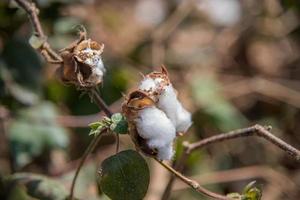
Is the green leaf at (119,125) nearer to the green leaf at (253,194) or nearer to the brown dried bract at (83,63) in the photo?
the brown dried bract at (83,63)

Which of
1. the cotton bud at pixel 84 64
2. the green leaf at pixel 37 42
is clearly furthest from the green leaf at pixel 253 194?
the green leaf at pixel 37 42

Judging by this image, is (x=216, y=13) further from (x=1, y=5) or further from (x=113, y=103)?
(x=1, y=5)

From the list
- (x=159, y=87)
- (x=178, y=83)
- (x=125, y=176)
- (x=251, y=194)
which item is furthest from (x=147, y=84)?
(x=178, y=83)

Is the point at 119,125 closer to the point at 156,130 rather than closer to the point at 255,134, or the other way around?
the point at 156,130

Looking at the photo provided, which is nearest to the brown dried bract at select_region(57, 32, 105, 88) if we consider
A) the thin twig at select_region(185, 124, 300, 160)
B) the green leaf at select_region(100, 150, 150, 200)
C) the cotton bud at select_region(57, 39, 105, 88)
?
the cotton bud at select_region(57, 39, 105, 88)

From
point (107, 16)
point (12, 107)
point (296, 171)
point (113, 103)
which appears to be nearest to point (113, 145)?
point (113, 103)

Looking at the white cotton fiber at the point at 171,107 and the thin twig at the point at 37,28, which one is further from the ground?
the thin twig at the point at 37,28
